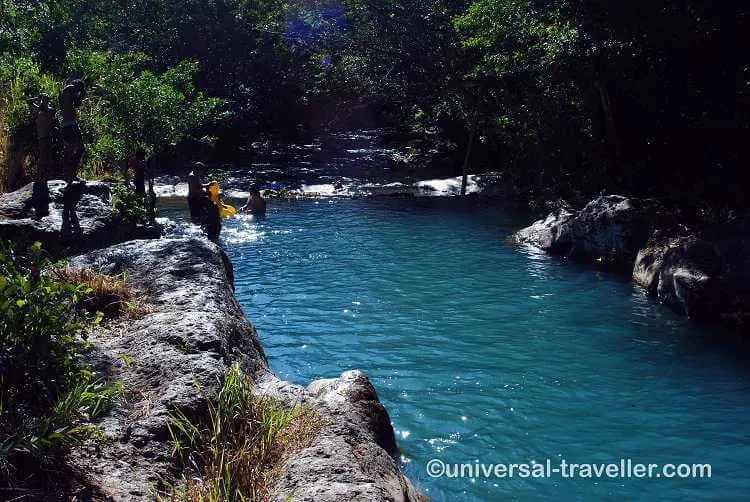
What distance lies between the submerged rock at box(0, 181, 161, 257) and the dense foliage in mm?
3255

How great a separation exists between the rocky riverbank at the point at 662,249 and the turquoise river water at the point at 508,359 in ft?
1.54

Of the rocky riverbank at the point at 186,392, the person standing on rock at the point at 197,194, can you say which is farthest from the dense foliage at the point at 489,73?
the rocky riverbank at the point at 186,392

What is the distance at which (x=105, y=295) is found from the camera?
598 cm

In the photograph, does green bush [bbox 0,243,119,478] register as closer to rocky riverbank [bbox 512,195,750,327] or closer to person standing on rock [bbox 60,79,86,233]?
person standing on rock [bbox 60,79,86,233]

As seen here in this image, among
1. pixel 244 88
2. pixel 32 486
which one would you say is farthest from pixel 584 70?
pixel 244 88

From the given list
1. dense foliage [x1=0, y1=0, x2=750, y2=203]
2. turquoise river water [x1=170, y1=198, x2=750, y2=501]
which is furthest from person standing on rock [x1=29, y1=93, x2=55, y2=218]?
turquoise river water [x1=170, y1=198, x2=750, y2=501]

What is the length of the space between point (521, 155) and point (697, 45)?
8084 mm

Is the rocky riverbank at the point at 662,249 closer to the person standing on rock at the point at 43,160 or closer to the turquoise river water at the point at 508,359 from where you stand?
the turquoise river water at the point at 508,359

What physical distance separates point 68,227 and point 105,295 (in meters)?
4.94

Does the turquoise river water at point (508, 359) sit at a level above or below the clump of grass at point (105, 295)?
below

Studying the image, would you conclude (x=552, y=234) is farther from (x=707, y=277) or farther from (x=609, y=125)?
(x=707, y=277)

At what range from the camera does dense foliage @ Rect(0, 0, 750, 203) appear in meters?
15.1

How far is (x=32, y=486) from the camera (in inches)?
132

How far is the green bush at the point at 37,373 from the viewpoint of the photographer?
3.43 meters
